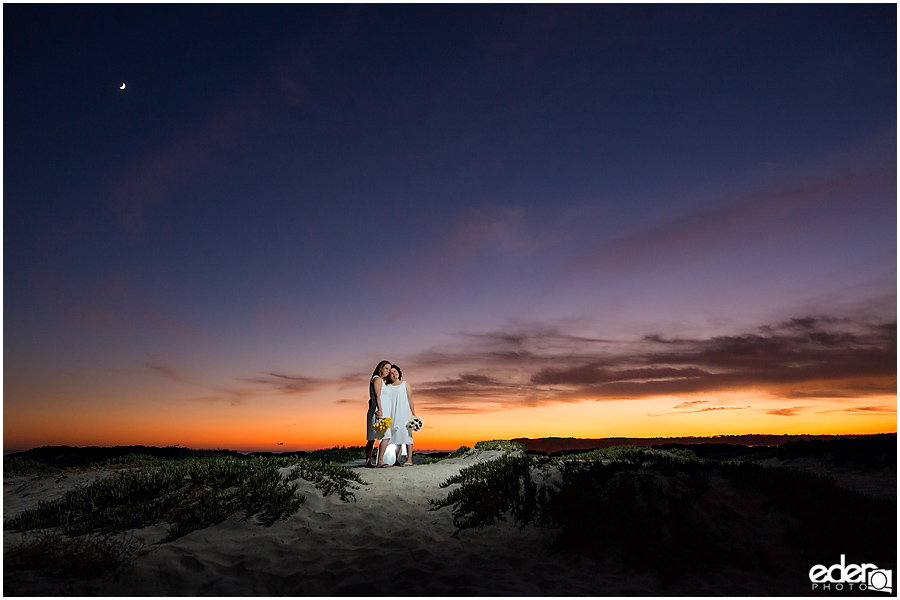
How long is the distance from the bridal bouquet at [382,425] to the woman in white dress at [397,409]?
307mm

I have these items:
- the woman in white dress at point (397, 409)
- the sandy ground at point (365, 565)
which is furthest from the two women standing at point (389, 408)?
the sandy ground at point (365, 565)

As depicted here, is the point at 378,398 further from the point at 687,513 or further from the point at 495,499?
the point at 687,513

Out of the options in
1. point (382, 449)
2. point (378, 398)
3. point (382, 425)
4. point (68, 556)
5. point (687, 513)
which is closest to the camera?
point (68, 556)

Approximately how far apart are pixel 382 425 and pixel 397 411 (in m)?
0.80

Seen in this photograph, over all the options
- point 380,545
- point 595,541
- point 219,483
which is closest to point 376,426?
point 219,483

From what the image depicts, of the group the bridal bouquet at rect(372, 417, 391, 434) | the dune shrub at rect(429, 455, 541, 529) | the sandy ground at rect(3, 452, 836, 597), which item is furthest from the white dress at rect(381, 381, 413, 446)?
the sandy ground at rect(3, 452, 836, 597)

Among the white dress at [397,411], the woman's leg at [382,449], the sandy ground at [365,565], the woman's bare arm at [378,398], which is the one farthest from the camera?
the white dress at [397,411]

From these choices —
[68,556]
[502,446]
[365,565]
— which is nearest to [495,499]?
[365,565]

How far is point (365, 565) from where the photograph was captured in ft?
24.4

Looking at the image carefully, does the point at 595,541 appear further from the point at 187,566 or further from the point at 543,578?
the point at 187,566

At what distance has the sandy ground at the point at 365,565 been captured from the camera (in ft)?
21.6

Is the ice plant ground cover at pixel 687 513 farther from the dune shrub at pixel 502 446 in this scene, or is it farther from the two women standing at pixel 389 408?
the dune shrub at pixel 502 446

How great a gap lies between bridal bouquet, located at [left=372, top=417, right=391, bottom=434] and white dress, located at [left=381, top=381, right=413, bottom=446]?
0.35m

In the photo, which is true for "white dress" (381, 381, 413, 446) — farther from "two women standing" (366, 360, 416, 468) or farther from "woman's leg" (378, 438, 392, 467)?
"woman's leg" (378, 438, 392, 467)
